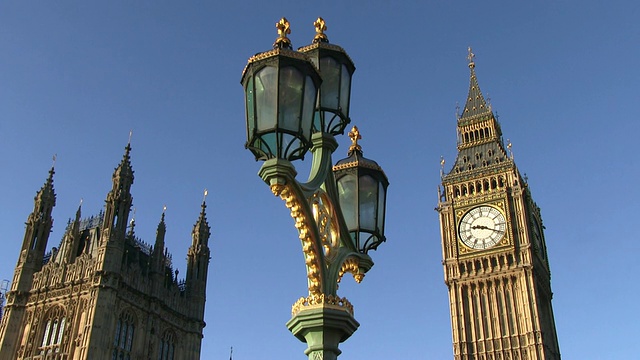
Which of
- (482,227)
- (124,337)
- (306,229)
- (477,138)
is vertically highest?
(477,138)

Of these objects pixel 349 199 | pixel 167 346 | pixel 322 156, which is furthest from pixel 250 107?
pixel 167 346

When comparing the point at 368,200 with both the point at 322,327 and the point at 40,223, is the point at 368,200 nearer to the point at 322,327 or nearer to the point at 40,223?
the point at 322,327

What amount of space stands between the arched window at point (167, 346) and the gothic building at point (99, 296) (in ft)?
0.19

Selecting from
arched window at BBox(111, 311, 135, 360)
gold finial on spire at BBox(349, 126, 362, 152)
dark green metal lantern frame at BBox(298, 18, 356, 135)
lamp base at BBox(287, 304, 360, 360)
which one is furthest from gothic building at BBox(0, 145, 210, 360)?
lamp base at BBox(287, 304, 360, 360)

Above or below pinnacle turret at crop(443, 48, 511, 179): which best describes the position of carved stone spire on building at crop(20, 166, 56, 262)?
below

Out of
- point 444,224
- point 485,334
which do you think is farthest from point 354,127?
point 444,224

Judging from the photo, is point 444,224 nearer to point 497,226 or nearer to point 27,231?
point 497,226

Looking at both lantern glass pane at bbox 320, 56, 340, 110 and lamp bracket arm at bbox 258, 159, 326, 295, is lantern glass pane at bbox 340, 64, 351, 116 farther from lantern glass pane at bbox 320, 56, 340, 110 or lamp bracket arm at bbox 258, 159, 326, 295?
lamp bracket arm at bbox 258, 159, 326, 295

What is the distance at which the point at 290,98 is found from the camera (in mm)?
6855

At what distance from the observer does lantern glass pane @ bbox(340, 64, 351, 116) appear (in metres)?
8.27

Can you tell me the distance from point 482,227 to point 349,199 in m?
51.8

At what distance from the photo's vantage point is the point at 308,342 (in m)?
6.77

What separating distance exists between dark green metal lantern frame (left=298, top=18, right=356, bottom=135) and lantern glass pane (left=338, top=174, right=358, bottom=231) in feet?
2.16

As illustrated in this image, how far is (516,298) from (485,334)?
12.6 feet
